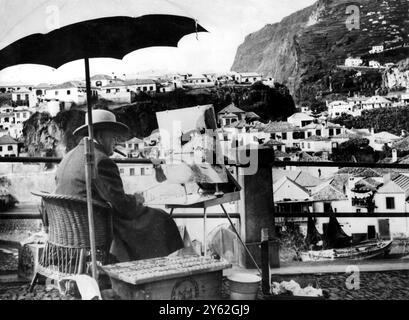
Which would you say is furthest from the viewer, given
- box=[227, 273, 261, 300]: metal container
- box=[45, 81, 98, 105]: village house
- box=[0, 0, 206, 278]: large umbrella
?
box=[45, 81, 98, 105]: village house

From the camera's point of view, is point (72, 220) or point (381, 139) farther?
point (381, 139)

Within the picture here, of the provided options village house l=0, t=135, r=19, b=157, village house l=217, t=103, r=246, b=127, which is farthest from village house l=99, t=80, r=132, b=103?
village house l=0, t=135, r=19, b=157

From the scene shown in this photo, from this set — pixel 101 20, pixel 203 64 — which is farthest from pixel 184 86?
pixel 101 20

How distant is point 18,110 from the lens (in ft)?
14.6

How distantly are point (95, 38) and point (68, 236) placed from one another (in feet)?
5.16

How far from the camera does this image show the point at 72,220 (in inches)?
153

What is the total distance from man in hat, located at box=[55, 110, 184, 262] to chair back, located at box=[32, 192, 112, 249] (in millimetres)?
107

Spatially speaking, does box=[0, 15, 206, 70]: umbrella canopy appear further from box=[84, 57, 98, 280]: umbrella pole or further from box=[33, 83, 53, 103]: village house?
box=[33, 83, 53, 103]: village house

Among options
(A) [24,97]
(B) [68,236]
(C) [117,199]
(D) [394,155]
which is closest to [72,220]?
(B) [68,236]

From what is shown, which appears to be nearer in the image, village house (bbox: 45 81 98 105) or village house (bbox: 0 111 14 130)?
village house (bbox: 45 81 98 105)

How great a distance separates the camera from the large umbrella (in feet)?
13.2

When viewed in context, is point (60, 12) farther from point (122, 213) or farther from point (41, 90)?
point (122, 213)

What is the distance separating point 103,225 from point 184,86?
134cm
